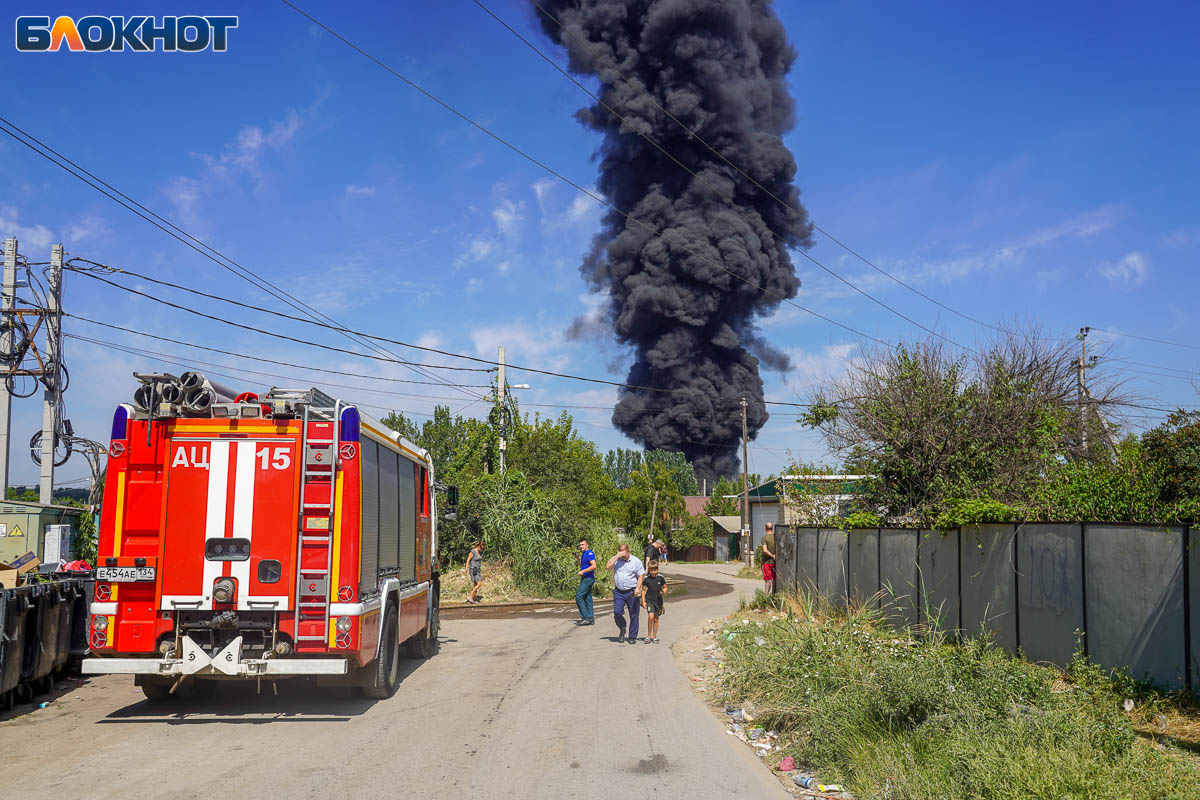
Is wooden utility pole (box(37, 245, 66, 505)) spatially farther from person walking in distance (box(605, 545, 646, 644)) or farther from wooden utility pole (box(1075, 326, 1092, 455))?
wooden utility pole (box(1075, 326, 1092, 455))

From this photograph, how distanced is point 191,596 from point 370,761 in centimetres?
280

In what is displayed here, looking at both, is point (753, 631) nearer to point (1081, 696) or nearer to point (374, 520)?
point (1081, 696)

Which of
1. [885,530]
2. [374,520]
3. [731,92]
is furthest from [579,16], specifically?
[374,520]

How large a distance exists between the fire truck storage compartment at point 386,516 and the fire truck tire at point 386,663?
0.55 m

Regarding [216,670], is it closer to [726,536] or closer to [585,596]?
[585,596]

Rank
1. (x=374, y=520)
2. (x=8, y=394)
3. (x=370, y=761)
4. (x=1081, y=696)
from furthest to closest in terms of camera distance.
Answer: (x=8, y=394), (x=374, y=520), (x=1081, y=696), (x=370, y=761)

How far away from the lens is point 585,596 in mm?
18156

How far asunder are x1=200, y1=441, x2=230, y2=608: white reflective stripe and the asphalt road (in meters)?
1.45

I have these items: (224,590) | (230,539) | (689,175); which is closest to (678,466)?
(689,175)

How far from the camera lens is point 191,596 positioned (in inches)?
339

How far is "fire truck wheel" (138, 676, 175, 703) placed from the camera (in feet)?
30.3

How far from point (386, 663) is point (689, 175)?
61.2 meters

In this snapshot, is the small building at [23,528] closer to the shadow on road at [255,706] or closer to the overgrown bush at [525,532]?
the shadow on road at [255,706]

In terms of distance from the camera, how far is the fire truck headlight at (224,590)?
854 cm
